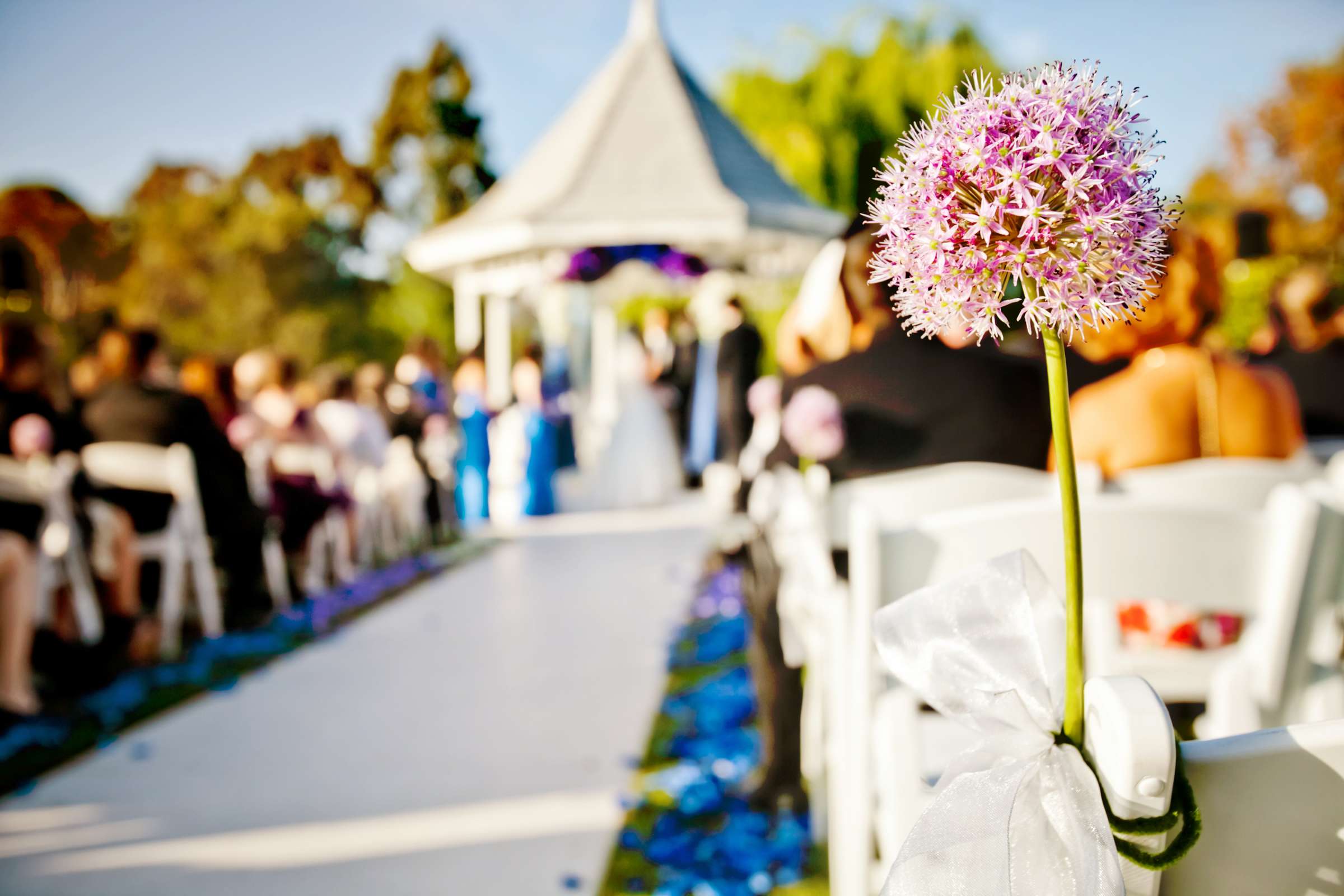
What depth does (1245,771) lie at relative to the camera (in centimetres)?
61

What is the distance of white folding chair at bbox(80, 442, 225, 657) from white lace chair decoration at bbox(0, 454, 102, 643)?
33 cm

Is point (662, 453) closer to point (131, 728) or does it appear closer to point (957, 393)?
point (131, 728)

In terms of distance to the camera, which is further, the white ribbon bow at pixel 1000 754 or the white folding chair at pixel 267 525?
the white folding chair at pixel 267 525

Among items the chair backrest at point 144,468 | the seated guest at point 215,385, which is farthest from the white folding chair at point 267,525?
the chair backrest at point 144,468

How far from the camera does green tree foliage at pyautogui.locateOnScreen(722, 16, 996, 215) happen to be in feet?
49.1

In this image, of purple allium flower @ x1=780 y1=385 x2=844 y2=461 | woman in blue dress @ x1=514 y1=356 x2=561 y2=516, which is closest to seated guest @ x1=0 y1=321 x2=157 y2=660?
purple allium flower @ x1=780 y1=385 x2=844 y2=461

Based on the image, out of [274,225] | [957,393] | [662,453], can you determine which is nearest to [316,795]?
[957,393]

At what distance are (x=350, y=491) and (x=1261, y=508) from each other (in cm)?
663

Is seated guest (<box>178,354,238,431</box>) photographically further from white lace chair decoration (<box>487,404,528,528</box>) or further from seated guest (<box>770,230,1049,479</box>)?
seated guest (<box>770,230,1049,479</box>)

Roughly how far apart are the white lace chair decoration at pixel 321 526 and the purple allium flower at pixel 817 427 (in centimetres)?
514

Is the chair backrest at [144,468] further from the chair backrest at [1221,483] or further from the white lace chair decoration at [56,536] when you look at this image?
the chair backrest at [1221,483]

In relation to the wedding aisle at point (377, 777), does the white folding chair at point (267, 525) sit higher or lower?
higher

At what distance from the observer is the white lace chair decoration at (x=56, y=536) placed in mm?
3918

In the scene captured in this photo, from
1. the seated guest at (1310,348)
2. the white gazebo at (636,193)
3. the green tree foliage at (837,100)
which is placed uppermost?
the green tree foliage at (837,100)
